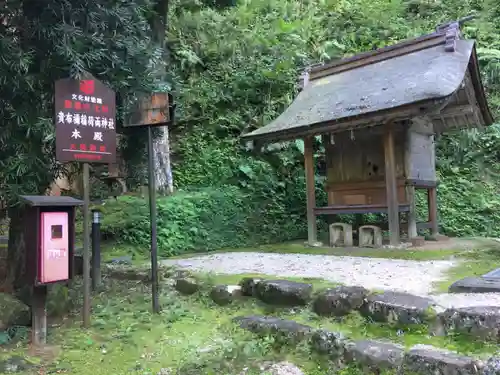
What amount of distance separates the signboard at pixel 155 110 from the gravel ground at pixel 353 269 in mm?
2494

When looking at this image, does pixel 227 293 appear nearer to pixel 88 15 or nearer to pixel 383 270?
pixel 383 270

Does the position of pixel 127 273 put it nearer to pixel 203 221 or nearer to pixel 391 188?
pixel 203 221

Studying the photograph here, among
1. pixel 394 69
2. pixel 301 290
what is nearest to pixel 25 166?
pixel 301 290

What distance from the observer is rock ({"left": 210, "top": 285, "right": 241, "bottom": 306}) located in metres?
4.86

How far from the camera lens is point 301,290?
4.35 metres

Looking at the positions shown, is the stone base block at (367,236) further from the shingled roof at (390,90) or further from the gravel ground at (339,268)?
the shingled roof at (390,90)

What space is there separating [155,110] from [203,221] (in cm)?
545

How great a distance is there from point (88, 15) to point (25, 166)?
169cm

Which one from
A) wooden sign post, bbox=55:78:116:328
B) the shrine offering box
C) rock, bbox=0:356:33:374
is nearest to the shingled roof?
wooden sign post, bbox=55:78:116:328

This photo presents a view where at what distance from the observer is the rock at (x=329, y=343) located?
3281mm

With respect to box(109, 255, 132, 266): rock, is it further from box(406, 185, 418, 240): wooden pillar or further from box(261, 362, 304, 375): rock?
box(406, 185, 418, 240): wooden pillar

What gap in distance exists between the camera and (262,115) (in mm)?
14023

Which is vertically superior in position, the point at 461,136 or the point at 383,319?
the point at 461,136

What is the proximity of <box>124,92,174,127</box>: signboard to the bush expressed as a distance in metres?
4.52
